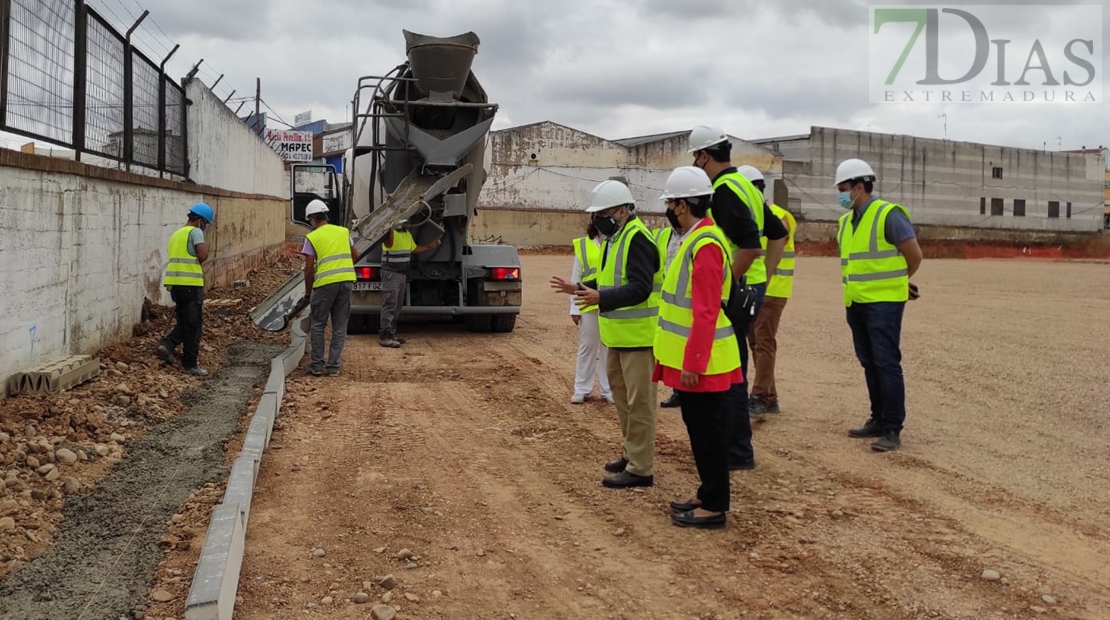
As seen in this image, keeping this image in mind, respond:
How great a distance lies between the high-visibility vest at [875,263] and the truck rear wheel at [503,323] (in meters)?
6.59

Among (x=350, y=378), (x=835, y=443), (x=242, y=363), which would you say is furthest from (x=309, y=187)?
(x=835, y=443)

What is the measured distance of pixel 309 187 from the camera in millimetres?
13430

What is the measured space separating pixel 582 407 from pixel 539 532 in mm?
3159

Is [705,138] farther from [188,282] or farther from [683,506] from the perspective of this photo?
[188,282]

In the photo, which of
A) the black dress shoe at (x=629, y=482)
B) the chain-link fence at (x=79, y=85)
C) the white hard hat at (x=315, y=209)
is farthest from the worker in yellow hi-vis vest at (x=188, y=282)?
the black dress shoe at (x=629, y=482)

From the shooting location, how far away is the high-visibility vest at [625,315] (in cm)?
542

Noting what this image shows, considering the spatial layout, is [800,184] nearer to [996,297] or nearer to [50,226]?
[996,297]

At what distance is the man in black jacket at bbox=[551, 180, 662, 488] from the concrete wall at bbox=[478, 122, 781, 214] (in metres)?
39.2

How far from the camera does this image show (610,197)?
5.68 m

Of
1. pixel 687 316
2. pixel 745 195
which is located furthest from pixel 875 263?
pixel 687 316

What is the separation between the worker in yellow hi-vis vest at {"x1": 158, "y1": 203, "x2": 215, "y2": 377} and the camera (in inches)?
334

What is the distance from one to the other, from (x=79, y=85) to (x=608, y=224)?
577cm

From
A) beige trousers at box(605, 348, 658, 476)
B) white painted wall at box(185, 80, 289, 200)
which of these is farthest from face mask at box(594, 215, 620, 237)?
white painted wall at box(185, 80, 289, 200)

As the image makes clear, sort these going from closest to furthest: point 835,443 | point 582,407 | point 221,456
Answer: point 221,456 → point 835,443 → point 582,407
